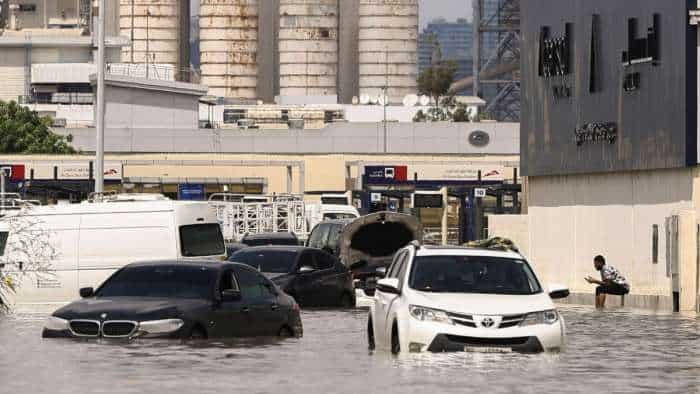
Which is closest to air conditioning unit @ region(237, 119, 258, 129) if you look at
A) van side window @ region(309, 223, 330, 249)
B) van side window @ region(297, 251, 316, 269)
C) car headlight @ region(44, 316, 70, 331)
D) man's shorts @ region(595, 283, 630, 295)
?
van side window @ region(309, 223, 330, 249)

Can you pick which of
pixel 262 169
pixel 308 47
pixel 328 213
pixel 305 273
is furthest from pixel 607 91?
pixel 308 47

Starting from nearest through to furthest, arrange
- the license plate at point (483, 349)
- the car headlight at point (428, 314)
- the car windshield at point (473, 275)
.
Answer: the license plate at point (483, 349) < the car headlight at point (428, 314) < the car windshield at point (473, 275)

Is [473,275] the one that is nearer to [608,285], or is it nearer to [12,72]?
[608,285]

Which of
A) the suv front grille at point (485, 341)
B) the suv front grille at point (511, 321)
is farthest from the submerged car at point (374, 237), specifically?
the suv front grille at point (485, 341)

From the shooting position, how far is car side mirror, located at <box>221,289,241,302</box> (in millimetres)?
→ 23656

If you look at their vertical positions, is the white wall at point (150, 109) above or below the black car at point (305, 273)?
above

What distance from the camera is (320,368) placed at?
20250mm

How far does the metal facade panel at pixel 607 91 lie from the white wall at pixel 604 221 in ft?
1.42

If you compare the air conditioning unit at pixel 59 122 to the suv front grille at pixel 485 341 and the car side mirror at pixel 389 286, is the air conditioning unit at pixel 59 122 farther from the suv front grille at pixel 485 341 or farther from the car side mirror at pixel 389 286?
the suv front grille at pixel 485 341

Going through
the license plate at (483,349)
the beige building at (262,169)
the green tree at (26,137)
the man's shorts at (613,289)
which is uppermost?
the green tree at (26,137)

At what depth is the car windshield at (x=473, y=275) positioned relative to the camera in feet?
72.1

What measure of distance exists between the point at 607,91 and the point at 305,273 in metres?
14.6

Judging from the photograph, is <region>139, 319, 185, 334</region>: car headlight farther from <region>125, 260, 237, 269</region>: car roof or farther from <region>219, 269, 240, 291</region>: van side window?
<region>125, 260, 237, 269</region>: car roof

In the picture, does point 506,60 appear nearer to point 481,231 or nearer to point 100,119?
point 481,231
